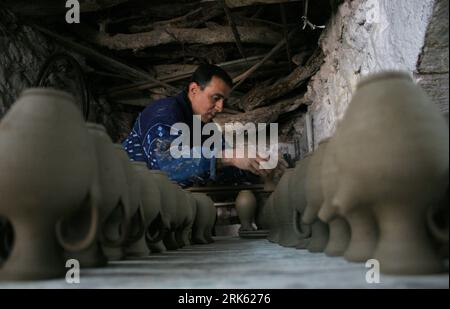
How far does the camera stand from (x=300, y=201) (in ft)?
4.93

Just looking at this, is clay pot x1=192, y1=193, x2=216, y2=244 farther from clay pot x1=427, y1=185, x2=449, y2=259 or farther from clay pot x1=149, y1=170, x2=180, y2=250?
clay pot x1=427, y1=185, x2=449, y2=259

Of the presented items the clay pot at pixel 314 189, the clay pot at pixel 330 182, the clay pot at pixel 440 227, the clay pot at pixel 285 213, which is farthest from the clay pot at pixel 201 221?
the clay pot at pixel 440 227

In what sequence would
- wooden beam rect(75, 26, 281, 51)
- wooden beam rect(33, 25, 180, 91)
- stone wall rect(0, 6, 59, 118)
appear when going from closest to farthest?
stone wall rect(0, 6, 59, 118)
wooden beam rect(33, 25, 180, 91)
wooden beam rect(75, 26, 281, 51)

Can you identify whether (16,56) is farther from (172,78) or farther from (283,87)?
(283,87)

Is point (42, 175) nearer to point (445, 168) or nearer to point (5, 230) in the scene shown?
point (5, 230)

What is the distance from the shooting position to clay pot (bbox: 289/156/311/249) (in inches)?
58.6

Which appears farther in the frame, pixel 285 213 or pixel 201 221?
pixel 201 221

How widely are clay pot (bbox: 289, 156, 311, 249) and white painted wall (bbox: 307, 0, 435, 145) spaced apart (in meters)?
0.50

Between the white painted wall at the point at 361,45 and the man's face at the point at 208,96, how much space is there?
711 millimetres

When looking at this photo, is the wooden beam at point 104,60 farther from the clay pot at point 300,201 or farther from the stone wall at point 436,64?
the stone wall at point 436,64

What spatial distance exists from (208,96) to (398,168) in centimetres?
246

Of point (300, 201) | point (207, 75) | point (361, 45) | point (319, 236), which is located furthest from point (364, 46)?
point (207, 75)

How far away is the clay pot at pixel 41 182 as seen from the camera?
89cm

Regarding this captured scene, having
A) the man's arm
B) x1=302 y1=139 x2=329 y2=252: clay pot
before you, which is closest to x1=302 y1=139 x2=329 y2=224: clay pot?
x1=302 y1=139 x2=329 y2=252: clay pot
